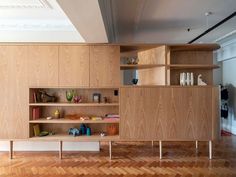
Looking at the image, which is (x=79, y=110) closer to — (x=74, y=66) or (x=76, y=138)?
(x=76, y=138)

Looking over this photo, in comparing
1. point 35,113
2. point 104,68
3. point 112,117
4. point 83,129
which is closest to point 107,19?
point 104,68

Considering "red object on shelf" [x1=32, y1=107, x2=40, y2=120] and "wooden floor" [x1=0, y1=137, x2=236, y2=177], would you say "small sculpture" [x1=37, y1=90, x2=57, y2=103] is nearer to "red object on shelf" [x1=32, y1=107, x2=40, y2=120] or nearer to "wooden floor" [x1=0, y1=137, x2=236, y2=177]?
"red object on shelf" [x1=32, y1=107, x2=40, y2=120]

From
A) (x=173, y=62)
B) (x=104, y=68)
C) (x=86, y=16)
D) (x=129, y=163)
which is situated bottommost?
(x=129, y=163)

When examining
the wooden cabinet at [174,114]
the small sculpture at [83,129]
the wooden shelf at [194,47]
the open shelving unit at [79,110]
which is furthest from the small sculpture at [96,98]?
the wooden shelf at [194,47]

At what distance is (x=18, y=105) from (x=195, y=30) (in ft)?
13.7

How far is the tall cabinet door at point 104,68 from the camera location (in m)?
5.14

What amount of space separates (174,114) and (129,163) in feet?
3.93

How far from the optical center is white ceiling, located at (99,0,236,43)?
4.47 m

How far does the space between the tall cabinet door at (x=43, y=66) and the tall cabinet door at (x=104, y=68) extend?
0.69 meters

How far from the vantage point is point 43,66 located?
5.12m

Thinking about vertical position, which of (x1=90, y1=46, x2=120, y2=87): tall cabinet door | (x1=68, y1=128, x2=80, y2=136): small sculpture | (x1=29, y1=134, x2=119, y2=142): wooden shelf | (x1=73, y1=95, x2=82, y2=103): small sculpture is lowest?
(x1=29, y1=134, x2=119, y2=142): wooden shelf

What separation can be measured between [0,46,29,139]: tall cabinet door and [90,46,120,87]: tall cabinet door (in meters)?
1.26

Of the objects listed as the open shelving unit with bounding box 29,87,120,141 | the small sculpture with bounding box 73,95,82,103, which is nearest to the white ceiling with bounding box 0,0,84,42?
the open shelving unit with bounding box 29,87,120,141

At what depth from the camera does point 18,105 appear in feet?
16.8
